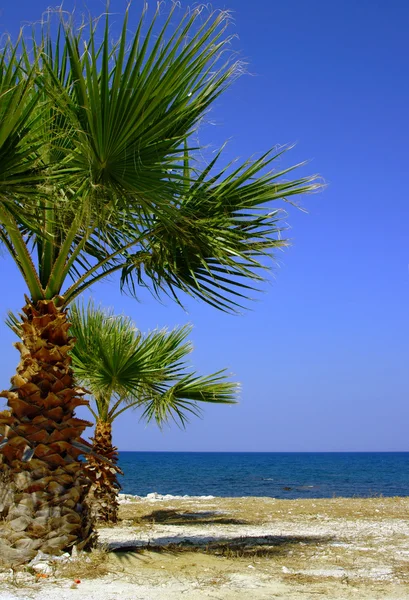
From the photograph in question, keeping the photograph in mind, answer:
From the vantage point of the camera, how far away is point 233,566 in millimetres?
6152

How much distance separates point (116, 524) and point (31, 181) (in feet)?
25.1

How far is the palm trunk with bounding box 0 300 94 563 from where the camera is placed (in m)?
5.61

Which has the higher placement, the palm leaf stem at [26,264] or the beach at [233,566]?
the palm leaf stem at [26,264]

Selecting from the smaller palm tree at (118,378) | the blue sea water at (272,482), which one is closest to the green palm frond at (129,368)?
the smaller palm tree at (118,378)

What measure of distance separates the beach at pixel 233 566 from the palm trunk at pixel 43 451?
279mm

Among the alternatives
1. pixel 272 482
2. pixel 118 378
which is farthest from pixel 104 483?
pixel 272 482

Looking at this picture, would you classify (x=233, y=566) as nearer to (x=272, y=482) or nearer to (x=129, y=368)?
(x=129, y=368)

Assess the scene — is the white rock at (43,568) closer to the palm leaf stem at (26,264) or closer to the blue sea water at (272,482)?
the palm leaf stem at (26,264)

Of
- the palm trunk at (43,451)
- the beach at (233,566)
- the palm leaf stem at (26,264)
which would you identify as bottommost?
the beach at (233,566)

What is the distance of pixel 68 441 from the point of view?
5.95m

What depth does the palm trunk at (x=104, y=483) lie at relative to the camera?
34.4 feet

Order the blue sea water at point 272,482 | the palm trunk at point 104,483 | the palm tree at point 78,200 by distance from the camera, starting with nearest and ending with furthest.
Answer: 1. the palm tree at point 78,200
2. the palm trunk at point 104,483
3. the blue sea water at point 272,482

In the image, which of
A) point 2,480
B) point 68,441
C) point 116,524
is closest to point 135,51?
point 68,441

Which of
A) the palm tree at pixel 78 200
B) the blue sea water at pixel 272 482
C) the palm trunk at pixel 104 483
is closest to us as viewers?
the palm tree at pixel 78 200
